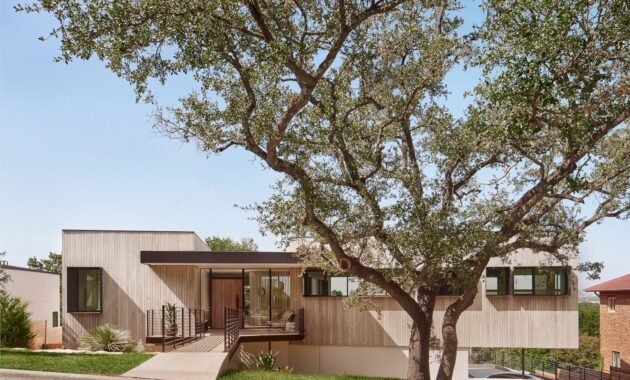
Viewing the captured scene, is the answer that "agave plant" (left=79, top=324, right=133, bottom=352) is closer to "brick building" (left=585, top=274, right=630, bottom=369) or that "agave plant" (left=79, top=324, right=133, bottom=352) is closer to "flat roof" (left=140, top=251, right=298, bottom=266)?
"flat roof" (left=140, top=251, right=298, bottom=266)

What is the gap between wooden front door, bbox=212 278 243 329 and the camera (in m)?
25.5

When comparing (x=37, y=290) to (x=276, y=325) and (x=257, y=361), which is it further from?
(x=257, y=361)

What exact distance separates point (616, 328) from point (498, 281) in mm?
11530

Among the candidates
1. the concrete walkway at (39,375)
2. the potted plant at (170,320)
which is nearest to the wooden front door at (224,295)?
the potted plant at (170,320)

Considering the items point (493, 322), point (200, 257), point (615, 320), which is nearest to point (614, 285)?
point (615, 320)

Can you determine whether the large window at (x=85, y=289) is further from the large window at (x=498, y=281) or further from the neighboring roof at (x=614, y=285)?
the neighboring roof at (x=614, y=285)

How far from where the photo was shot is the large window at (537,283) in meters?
23.7

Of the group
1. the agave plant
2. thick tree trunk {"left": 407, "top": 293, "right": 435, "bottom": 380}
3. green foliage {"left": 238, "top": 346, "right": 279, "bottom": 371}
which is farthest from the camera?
the agave plant

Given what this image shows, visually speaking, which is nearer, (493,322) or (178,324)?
(178,324)

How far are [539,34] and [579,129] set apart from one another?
5.30 feet

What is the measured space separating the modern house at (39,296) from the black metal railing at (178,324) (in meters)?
5.54

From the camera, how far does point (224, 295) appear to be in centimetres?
2564

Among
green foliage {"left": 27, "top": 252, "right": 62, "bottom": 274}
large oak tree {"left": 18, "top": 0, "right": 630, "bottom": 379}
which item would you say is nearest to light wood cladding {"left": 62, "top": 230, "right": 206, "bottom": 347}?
large oak tree {"left": 18, "top": 0, "right": 630, "bottom": 379}

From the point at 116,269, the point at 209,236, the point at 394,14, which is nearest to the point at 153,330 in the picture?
the point at 116,269
